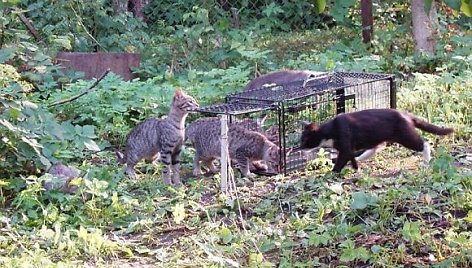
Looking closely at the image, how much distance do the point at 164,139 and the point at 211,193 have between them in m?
0.86

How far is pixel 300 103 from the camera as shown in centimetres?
757

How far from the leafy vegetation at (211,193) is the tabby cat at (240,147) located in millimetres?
258

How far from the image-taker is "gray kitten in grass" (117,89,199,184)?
726 centimetres

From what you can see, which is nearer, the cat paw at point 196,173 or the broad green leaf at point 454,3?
the broad green leaf at point 454,3

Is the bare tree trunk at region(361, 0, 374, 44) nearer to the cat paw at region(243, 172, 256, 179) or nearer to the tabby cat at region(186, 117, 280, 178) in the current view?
the tabby cat at region(186, 117, 280, 178)

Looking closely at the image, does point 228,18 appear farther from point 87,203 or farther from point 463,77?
point 87,203

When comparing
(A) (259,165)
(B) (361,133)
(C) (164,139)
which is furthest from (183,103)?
(B) (361,133)

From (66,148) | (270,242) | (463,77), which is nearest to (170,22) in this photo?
(463,77)

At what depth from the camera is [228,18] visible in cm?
1372

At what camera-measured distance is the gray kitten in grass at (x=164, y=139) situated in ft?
23.8

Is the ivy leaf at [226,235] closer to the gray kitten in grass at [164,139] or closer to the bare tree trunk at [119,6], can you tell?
the gray kitten in grass at [164,139]

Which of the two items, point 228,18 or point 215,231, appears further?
point 228,18

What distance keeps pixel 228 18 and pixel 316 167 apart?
6.83m

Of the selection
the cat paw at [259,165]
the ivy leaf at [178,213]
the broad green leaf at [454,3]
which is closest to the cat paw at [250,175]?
the cat paw at [259,165]
